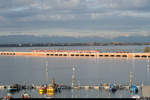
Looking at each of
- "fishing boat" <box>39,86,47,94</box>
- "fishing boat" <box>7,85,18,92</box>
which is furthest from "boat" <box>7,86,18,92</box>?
"fishing boat" <box>39,86,47,94</box>

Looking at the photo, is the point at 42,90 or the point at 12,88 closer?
the point at 42,90

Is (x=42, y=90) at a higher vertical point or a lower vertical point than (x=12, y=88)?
lower

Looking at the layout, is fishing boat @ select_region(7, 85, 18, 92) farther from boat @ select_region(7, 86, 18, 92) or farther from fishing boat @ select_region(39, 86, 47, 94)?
fishing boat @ select_region(39, 86, 47, 94)

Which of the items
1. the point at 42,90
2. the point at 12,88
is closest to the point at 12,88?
the point at 12,88

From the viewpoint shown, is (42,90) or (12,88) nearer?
(42,90)

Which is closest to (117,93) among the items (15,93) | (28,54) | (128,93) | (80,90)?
(128,93)

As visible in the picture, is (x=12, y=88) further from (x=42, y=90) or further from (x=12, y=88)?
(x=42, y=90)

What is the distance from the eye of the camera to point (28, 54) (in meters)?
153

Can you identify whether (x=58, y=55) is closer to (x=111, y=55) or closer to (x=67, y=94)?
(x=111, y=55)

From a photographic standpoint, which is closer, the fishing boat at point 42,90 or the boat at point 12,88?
the fishing boat at point 42,90

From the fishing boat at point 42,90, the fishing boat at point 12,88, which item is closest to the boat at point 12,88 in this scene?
the fishing boat at point 12,88

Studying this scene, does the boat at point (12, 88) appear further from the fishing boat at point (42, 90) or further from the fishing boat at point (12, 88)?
the fishing boat at point (42, 90)

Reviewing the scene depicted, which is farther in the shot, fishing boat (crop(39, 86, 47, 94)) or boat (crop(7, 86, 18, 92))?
boat (crop(7, 86, 18, 92))

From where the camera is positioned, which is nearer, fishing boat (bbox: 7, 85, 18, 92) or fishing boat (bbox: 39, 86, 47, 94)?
fishing boat (bbox: 39, 86, 47, 94)
